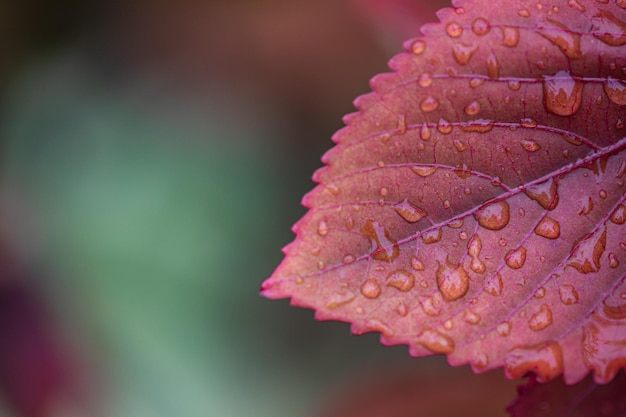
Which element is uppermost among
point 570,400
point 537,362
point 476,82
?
point 476,82

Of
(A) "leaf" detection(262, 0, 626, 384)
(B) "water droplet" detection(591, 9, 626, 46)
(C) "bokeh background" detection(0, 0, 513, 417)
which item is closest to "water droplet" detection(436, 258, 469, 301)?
(A) "leaf" detection(262, 0, 626, 384)

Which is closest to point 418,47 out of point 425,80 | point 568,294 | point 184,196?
point 425,80

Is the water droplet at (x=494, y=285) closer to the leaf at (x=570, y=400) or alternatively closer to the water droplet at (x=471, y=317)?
the water droplet at (x=471, y=317)

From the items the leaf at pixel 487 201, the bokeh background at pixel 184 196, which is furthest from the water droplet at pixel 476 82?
the bokeh background at pixel 184 196

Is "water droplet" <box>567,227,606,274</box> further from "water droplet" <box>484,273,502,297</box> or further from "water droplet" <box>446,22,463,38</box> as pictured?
"water droplet" <box>446,22,463,38</box>

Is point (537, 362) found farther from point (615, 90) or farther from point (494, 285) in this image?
point (615, 90)

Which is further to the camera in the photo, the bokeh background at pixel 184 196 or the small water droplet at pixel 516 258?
the bokeh background at pixel 184 196

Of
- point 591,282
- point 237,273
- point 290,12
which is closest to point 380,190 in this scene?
point 591,282
